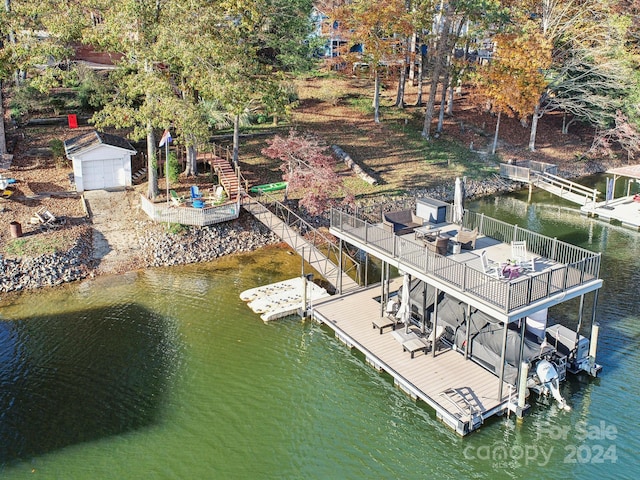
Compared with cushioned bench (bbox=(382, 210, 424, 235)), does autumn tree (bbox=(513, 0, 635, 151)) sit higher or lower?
higher

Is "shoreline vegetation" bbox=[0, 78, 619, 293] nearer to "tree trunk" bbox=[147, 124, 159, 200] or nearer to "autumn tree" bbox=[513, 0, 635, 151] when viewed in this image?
"tree trunk" bbox=[147, 124, 159, 200]

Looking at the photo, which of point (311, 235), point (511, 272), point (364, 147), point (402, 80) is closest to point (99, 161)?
point (311, 235)

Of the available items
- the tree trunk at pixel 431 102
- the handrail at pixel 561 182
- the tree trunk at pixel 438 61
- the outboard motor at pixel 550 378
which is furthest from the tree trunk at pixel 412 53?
the outboard motor at pixel 550 378

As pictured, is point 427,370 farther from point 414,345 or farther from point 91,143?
point 91,143

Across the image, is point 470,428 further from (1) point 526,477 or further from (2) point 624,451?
(2) point 624,451

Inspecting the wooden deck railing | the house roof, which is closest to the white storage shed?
the house roof

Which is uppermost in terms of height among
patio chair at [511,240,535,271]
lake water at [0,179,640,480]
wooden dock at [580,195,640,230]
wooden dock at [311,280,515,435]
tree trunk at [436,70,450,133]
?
tree trunk at [436,70,450,133]

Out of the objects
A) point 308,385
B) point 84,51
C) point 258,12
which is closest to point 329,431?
point 308,385

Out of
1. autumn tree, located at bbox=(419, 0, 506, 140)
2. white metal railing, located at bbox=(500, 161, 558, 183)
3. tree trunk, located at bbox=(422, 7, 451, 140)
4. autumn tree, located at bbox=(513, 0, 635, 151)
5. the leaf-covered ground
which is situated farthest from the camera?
autumn tree, located at bbox=(513, 0, 635, 151)

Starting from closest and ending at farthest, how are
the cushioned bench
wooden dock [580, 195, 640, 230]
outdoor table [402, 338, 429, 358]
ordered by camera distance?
outdoor table [402, 338, 429, 358], the cushioned bench, wooden dock [580, 195, 640, 230]
